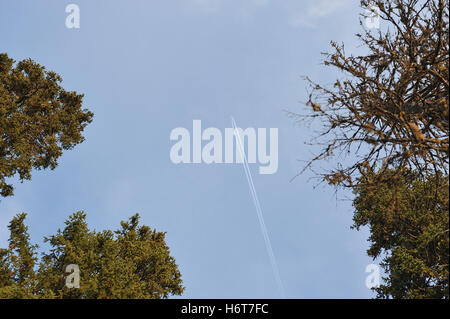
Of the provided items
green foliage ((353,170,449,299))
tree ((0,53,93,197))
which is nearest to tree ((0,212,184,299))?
tree ((0,53,93,197))

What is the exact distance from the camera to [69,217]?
13.0m

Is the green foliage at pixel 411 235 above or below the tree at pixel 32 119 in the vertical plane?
below

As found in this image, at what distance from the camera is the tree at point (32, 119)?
14.0 metres

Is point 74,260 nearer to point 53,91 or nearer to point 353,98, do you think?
point 53,91

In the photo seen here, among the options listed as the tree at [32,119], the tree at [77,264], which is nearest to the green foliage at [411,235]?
the tree at [77,264]

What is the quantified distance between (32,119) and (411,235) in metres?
17.9

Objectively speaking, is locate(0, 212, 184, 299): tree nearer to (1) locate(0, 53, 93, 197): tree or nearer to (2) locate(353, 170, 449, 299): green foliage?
(1) locate(0, 53, 93, 197): tree

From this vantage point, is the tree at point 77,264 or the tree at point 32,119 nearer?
the tree at point 77,264

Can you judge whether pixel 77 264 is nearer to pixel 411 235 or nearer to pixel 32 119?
pixel 32 119

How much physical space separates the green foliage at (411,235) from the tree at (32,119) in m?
14.7

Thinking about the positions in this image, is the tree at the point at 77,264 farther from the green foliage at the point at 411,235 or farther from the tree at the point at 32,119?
the green foliage at the point at 411,235
